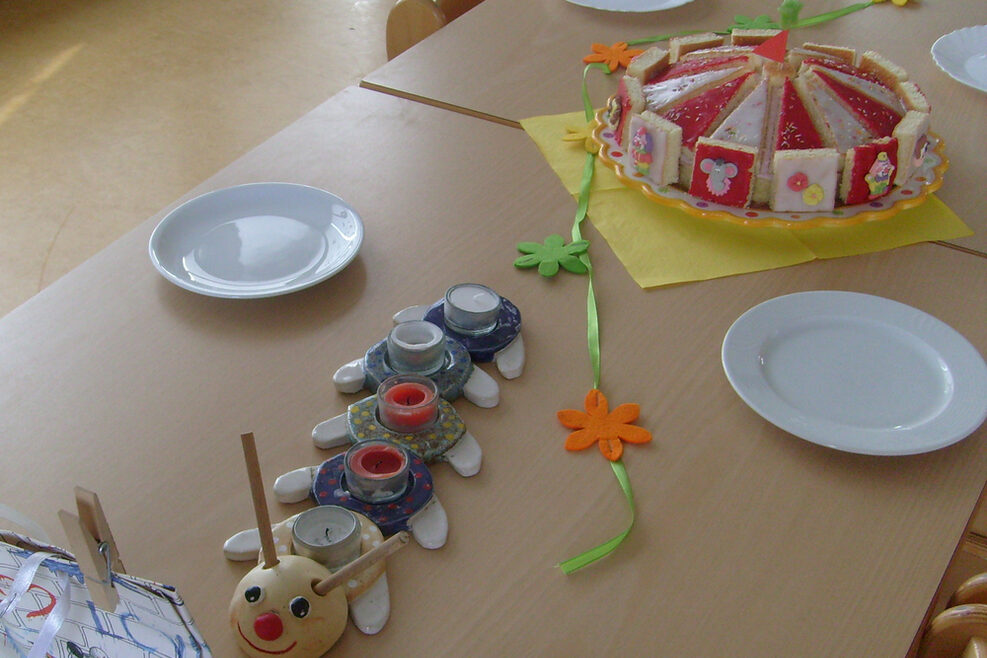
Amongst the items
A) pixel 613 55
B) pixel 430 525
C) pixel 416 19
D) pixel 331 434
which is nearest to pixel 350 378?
pixel 331 434

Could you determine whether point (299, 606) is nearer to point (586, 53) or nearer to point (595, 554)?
point (595, 554)

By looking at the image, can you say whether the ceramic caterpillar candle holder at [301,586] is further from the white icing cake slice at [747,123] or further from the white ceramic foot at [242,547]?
the white icing cake slice at [747,123]

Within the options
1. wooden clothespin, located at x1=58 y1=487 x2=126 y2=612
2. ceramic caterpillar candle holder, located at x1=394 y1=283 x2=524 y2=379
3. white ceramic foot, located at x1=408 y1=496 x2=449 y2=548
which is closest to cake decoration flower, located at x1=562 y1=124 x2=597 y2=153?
ceramic caterpillar candle holder, located at x1=394 y1=283 x2=524 y2=379

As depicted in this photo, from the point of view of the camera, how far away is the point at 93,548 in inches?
18.1

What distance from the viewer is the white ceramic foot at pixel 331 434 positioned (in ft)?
2.58

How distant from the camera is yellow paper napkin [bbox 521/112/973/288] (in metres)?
1.01

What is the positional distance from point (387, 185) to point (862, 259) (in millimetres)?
569

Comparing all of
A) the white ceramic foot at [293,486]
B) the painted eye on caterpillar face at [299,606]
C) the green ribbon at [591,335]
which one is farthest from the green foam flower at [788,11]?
the painted eye on caterpillar face at [299,606]

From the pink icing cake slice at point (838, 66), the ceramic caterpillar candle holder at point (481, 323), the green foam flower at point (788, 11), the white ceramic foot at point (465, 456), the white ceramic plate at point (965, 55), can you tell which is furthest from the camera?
the white ceramic plate at point (965, 55)

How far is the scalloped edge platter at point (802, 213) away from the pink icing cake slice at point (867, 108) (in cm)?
7

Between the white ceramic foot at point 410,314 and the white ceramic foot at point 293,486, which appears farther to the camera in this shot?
the white ceramic foot at point 410,314

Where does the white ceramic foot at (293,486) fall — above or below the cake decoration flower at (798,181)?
below

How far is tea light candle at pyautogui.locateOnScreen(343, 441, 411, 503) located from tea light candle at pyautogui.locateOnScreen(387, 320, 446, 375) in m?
0.10

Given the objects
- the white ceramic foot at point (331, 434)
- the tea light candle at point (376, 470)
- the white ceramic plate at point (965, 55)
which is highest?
the tea light candle at point (376, 470)
